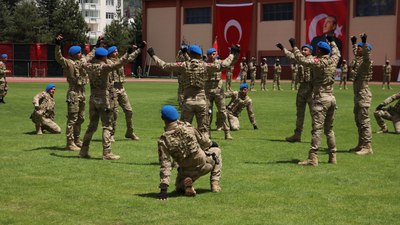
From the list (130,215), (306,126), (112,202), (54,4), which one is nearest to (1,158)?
(112,202)

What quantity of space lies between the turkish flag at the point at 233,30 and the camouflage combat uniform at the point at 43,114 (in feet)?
22.6

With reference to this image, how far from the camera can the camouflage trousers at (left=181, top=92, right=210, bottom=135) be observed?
12898 mm

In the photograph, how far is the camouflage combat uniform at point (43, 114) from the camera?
60.4 feet

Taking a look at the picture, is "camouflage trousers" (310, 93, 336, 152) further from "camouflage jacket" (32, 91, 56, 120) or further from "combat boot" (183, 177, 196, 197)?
"camouflage jacket" (32, 91, 56, 120)

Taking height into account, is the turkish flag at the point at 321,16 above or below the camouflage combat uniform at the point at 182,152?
above

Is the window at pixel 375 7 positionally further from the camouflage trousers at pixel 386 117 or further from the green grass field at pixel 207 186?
the green grass field at pixel 207 186

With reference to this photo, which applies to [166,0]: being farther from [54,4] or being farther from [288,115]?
[288,115]

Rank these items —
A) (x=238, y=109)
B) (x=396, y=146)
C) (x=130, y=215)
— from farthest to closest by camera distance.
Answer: (x=238, y=109) < (x=396, y=146) < (x=130, y=215)

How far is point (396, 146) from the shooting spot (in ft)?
54.0

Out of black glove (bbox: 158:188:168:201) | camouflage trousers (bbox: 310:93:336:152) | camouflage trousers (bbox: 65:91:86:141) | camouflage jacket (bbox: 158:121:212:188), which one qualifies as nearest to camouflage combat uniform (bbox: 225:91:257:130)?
camouflage trousers (bbox: 65:91:86:141)

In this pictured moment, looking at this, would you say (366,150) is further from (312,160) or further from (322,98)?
(322,98)

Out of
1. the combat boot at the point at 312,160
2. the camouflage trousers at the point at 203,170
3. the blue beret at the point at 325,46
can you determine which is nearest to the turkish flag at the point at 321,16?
the blue beret at the point at 325,46

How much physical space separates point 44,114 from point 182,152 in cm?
978

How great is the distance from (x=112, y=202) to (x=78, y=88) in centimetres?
606
